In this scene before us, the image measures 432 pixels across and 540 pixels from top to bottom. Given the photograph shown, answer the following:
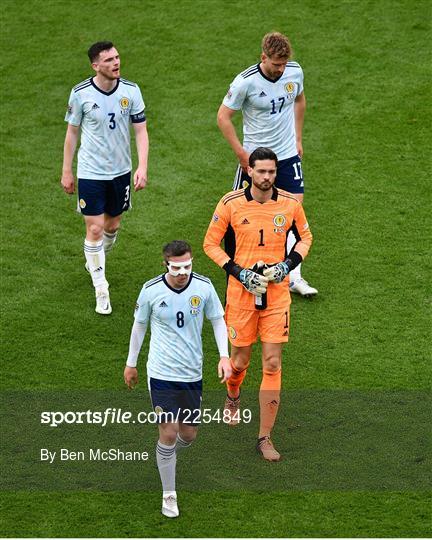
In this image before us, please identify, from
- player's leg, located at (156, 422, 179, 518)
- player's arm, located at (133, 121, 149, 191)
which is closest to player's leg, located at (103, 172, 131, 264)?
player's arm, located at (133, 121, 149, 191)

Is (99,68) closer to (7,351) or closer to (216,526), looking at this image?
(7,351)

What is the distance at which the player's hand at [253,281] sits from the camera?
1097 centimetres

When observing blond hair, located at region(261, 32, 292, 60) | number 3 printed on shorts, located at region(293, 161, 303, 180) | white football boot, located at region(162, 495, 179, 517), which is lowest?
white football boot, located at region(162, 495, 179, 517)

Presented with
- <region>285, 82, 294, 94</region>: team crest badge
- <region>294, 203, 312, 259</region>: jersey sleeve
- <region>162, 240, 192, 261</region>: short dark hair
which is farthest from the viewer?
<region>285, 82, 294, 94</region>: team crest badge

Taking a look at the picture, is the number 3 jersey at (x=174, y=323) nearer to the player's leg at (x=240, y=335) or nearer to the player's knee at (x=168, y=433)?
the player's knee at (x=168, y=433)

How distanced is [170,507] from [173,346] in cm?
126

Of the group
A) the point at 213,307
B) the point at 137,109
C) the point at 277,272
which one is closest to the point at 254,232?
the point at 277,272

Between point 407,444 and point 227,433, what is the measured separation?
153cm

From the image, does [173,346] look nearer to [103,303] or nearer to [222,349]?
[222,349]

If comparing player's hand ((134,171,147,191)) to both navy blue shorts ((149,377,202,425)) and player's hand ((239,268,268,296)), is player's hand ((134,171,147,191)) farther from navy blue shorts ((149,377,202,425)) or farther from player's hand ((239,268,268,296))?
navy blue shorts ((149,377,202,425))

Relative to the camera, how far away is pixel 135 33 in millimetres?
18391

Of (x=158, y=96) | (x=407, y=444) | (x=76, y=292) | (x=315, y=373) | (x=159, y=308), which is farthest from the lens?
(x=158, y=96)

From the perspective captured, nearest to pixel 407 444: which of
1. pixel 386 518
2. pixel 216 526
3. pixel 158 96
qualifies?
pixel 386 518

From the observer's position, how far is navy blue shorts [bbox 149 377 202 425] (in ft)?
33.8
